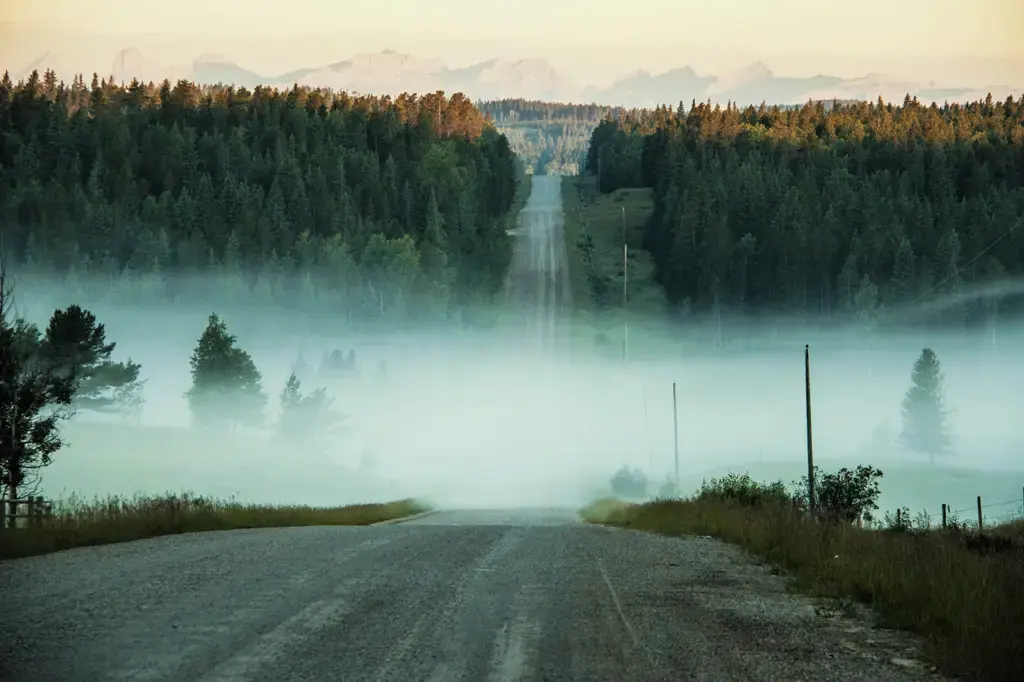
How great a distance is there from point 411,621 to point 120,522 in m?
13.9

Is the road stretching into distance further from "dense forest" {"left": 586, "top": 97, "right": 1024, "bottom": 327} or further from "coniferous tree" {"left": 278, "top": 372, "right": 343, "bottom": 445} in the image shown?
"dense forest" {"left": 586, "top": 97, "right": 1024, "bottom": 327}

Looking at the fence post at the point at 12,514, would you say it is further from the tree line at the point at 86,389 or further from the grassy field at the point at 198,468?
the grassy field at the point at 198,468

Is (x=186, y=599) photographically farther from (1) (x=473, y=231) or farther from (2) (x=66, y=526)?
(1) (x=473, y=231)

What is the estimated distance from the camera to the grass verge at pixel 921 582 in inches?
432

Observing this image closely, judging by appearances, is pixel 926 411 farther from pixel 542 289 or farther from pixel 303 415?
pixel 303 415

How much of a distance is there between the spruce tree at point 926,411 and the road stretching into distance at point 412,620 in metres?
122

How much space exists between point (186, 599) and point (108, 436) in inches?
4046

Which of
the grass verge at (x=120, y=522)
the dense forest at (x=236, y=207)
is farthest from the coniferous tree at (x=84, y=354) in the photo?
the dense forest at (x=236, y=207)

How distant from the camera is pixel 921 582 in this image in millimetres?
14680

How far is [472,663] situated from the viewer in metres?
10.3

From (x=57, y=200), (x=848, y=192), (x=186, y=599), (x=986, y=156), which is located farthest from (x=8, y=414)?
(x=986, y=156)

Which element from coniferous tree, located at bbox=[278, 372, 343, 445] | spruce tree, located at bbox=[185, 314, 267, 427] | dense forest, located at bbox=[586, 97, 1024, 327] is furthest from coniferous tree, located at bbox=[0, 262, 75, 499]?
dense forest, located at bbox=[586, 97, 1024, 327]

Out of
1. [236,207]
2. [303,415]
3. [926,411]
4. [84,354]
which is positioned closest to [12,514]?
[84,354]

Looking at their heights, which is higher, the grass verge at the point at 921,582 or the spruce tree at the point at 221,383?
the spruce tree at the point at 221,383
